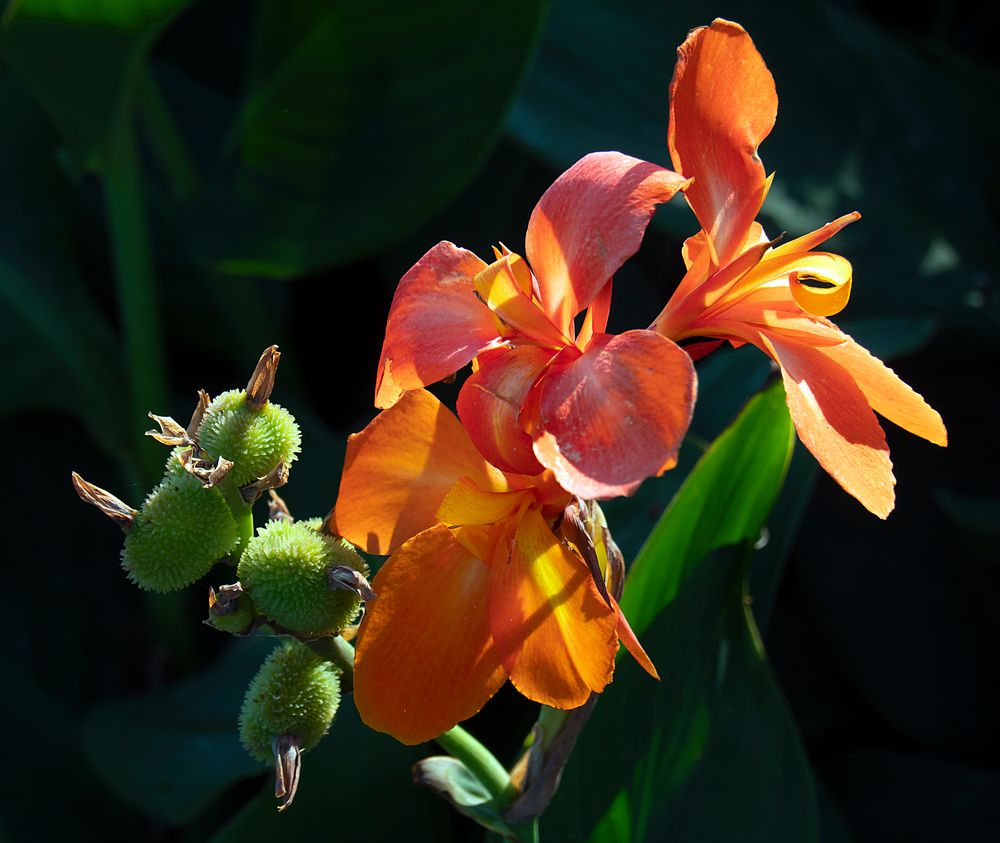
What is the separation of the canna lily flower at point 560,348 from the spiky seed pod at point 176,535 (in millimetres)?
92

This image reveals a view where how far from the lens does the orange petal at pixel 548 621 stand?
18.0 inches

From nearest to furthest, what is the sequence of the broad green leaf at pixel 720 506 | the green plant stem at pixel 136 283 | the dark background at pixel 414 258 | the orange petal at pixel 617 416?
the orange petal at pixel 617 416, the broad green leaf at pixel 720 506, the dark background at pixel 414 258, the green plant stem at pixel 136 283

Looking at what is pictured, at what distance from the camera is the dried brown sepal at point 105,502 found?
475mm

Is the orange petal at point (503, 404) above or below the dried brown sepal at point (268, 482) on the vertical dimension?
above

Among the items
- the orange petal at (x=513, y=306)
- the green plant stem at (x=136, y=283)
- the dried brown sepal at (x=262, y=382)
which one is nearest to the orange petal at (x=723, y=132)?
the orange petal at (x=513, y=306)

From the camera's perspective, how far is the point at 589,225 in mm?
451

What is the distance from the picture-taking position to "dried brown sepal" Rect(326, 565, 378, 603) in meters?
0.46

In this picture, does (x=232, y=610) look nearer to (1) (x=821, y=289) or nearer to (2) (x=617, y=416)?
(2) (x=617, y=416)

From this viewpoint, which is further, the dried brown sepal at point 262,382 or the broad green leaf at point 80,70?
the broad green leaf at point 80,70

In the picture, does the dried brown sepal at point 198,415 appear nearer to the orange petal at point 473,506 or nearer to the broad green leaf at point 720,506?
the orange petal at point 473,506

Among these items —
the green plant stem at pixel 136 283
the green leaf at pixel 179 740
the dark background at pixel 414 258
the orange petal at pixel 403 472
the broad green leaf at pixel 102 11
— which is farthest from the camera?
the green plant stem at pixel 136 283

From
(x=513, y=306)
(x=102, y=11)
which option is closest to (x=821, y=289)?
(x=513, y=306)

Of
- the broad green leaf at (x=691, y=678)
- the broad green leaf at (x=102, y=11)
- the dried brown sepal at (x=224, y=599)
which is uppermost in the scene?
the broad green leaf at (x=102, y=11)

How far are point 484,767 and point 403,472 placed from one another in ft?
0.64
